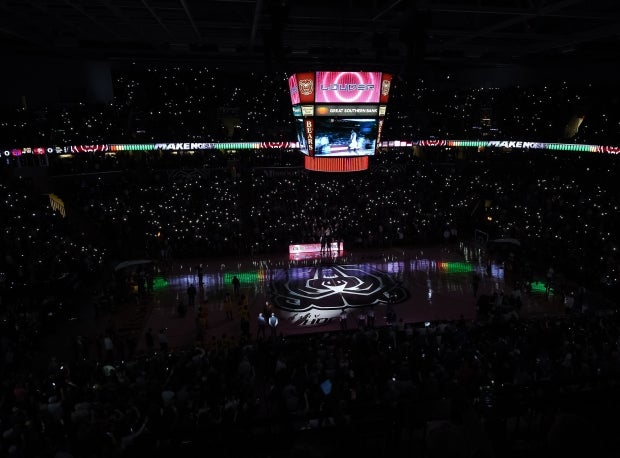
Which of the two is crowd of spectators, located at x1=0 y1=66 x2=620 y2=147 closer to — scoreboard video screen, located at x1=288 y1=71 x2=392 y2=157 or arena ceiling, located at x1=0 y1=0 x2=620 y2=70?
arena ceiling, located at x1=0 y1=0 x2=620 y2=70

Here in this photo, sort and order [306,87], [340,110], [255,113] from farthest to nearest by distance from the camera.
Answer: [255,113] < [340,110] < [306,87]

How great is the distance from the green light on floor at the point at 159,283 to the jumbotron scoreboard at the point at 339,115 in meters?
8.62

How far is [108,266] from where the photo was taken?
69.3 feet

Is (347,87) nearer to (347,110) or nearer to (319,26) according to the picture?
(347,110)

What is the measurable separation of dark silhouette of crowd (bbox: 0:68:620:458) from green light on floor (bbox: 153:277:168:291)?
7.10ft

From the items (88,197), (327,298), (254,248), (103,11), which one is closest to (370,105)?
(327,298)

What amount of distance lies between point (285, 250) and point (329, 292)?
6.49m

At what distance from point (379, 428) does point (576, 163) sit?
98.3 feet

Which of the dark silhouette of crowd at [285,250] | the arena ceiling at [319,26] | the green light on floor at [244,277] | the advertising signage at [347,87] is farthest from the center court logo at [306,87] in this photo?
the green light on floor at [244,277]

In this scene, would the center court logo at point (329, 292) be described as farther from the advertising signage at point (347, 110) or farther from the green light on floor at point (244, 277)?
the advertising signage at point (347, 110)

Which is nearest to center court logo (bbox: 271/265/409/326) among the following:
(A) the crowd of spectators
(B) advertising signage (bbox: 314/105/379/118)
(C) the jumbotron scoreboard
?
(C) the jumbotron scoreboard

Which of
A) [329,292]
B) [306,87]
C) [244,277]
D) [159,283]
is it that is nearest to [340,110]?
[306,87]

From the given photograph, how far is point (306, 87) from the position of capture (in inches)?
580

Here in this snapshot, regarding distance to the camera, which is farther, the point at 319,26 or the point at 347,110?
the point at 319,26
